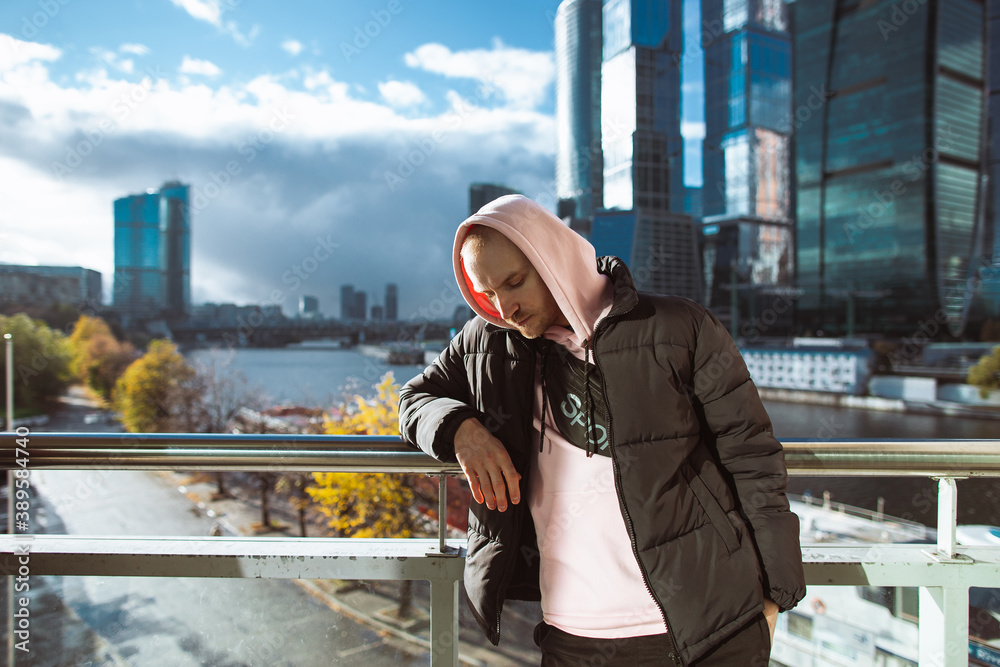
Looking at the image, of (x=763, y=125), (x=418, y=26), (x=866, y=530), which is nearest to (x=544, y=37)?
(x=418, y=26)

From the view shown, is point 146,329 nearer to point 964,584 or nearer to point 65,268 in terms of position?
point 65,268

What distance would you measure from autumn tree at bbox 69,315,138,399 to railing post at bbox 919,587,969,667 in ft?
90.7

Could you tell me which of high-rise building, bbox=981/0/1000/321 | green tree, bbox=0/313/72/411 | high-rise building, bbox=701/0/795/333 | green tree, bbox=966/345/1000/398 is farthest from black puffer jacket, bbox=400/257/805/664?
high-rise building, bbox=981/0/1000/321

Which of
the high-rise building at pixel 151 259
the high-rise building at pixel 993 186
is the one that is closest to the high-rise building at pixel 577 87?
the high-rise building at pixel 151 259

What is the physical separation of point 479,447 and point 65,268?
30177 millimetres

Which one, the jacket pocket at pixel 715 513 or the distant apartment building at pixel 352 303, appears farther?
Result: the distant apartment building at pixel 352 303

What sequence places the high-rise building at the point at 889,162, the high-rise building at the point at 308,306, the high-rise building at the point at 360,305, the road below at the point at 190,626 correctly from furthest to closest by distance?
1. the high-rise building at the point at 889,162
2. the high-rise building at the point at 360,305
3. the high-rise building at the point at 308,306
4. the road below at the point at 190,626

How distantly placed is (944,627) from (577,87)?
30.8 metres

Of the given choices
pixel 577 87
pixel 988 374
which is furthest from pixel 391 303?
pixel 988 374

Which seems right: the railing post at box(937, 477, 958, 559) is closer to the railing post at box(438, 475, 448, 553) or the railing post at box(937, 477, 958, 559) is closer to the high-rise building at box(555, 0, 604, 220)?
the railing post at box(438, 475, 448, 553)

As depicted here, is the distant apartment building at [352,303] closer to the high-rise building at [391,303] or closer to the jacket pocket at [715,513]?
the high-rise building at [391,303]

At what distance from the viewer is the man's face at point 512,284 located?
2.64 feet

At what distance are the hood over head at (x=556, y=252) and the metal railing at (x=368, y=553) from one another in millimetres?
391

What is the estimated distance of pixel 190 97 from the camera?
43.7 meters
